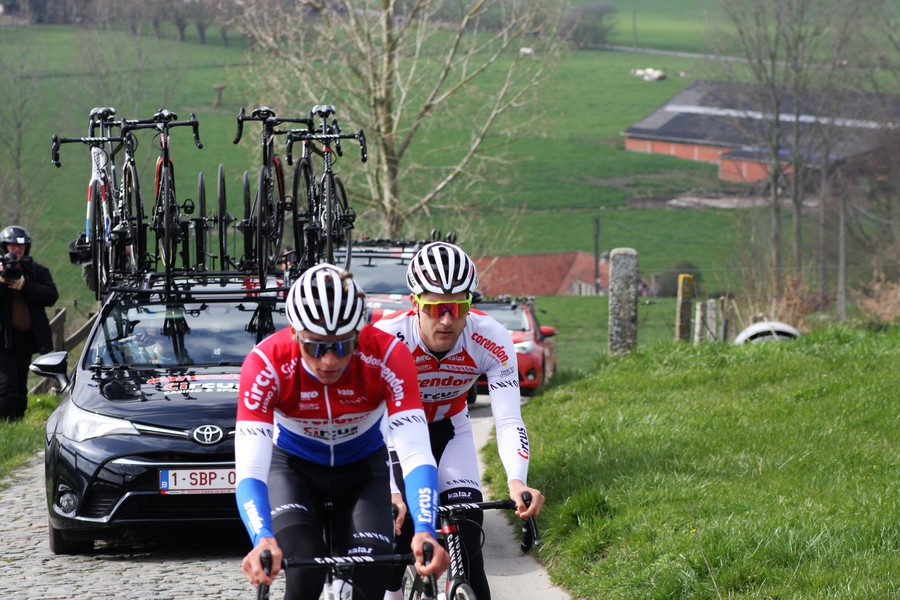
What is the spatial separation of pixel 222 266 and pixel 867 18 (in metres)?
63.7

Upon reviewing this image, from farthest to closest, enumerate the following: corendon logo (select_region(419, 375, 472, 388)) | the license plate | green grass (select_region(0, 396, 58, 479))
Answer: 1. green grass (select_region(0, 396, 58, 479))
2. the license plate
3. corendon logo (select_region(419, 375, 472, 388))

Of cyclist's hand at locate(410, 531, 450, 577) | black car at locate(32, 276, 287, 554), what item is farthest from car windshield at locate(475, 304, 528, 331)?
cyclist's hand at locate(410, 531, 450, 577)

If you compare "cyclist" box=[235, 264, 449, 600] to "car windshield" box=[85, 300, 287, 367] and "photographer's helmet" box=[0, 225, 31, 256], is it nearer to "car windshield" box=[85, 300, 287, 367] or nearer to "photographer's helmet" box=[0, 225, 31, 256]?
"car windshield" box=[85, 300, 287, 367]

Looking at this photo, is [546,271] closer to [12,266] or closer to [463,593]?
[12,266]

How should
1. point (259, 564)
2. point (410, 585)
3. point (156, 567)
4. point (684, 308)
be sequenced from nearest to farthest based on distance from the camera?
point (259, 564) < point (410, 585) < point (156, 567) < point (684, 308)

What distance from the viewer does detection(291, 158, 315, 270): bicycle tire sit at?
13172 millimetres

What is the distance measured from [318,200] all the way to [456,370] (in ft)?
25.0

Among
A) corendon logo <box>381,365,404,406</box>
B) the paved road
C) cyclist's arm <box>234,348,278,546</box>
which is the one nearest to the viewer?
cyclist's arm <box>234,348,278,546</box>

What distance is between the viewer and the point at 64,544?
8641mm

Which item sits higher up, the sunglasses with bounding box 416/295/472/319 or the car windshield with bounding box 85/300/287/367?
the sunglasses with bounding box 416/295/472/319

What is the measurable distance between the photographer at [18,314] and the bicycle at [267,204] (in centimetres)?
Answer: 250

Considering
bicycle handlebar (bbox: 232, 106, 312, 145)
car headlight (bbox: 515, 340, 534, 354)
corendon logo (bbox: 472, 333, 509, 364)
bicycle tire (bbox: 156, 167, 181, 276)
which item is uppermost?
bicycle handlebar (bbox: 232, 106, 312, 145)

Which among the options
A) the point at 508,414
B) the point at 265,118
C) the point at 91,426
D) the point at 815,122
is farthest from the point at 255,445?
the point at 815,122

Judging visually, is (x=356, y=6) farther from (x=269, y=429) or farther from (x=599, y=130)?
(x=599, y=130)
